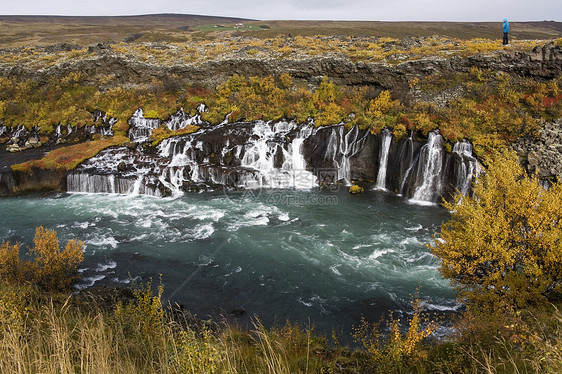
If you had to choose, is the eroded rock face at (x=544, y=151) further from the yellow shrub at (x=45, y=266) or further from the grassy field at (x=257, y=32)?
the grassy field at (x=257, y=32)

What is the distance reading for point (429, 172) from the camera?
92.6 feet

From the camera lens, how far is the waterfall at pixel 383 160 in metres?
30.8

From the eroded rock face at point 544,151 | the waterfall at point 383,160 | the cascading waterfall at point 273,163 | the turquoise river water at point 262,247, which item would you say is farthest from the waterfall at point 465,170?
the waterfall at point 383,160

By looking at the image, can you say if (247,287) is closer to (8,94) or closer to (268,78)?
(268,78)

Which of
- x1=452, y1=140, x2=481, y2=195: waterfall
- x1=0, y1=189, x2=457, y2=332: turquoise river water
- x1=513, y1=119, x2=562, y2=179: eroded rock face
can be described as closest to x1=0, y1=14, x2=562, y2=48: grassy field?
x1=513, y1=119, x2=562, y2=179: eroded rock face

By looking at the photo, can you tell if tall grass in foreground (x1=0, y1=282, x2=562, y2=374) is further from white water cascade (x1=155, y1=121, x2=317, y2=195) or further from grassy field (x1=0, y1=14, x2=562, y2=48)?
grassy field (x1=0, y1=14, x2=562, y2=48)

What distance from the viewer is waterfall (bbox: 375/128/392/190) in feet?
101

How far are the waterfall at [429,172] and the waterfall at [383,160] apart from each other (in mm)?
3102

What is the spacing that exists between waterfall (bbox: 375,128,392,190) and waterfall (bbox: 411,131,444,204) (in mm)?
3102

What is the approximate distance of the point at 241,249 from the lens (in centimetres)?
2114

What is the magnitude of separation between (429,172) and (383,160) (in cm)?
434

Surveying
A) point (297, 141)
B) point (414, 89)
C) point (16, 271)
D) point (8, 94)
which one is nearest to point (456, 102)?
point (414, 89)

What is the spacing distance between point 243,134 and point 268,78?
12581 mm

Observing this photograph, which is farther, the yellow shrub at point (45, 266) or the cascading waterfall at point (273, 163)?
the cascading waterfall at point (273, 163)
